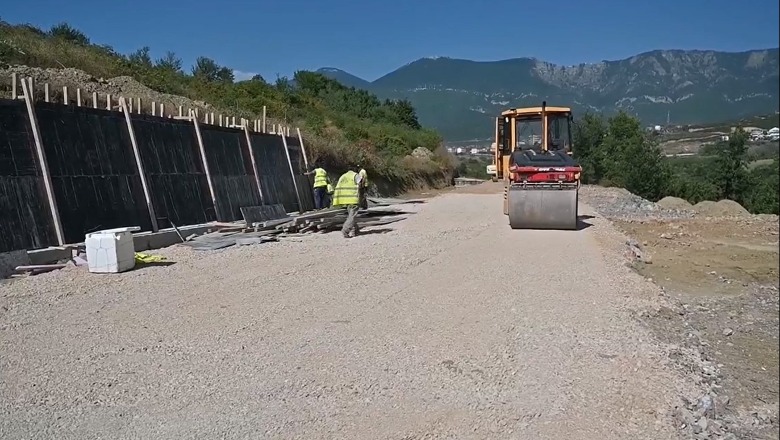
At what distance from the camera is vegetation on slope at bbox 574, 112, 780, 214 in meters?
35.8

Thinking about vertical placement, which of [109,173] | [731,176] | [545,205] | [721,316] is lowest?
[731,176]

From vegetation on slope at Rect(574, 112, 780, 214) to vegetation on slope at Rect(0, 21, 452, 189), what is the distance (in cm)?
1160

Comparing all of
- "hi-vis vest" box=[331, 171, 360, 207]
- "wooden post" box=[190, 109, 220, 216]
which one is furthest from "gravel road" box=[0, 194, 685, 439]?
"wooden post" box=[190, 109, 220, 216]

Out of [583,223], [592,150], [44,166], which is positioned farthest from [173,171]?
[592,150]

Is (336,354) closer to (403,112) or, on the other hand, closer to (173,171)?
(173,171)

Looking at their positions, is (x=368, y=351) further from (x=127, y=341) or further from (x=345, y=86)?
(x=345, y=86)

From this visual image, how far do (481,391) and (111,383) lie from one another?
294 cm

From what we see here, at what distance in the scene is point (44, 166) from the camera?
11.1 metres

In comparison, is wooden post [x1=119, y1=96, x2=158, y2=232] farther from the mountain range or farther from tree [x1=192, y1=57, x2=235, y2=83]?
tree [x1=192, y1=57, x2=235, y2=83]

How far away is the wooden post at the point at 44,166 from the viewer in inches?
431

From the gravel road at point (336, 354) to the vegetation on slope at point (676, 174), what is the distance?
28615mm

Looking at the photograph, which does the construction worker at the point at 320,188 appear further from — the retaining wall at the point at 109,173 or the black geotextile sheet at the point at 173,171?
the black geotextile sheet at the point at 173,171

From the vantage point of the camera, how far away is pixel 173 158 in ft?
49.2

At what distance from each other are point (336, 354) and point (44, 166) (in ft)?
25.5
